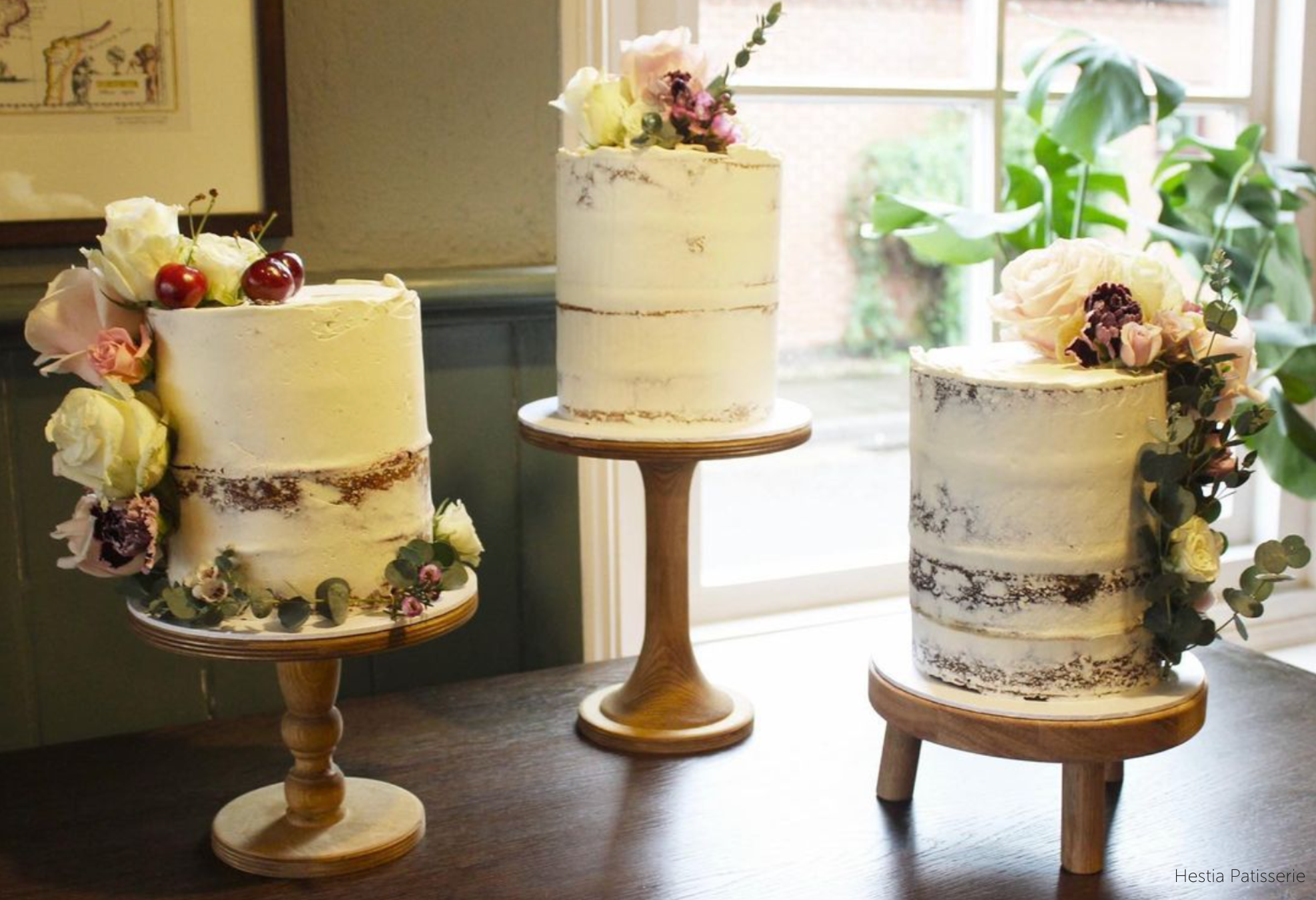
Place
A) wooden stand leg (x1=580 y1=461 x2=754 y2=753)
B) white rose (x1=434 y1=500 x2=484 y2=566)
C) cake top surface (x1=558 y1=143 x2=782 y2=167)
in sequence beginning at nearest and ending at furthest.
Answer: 1. white rose (x1=434 y1=500 x2=484 y2=566)
2. cake top surface (x1=558 y1=143 x2=782 y2=167)
3. wooden stand leg (x1=580 y1=461 x2=754 y2=753)

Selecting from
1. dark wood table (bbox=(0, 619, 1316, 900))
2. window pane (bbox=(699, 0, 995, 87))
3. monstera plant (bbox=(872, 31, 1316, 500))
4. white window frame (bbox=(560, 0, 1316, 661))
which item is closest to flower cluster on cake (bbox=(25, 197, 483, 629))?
dark wood table (bbox=(0, 619, 1316, 900))

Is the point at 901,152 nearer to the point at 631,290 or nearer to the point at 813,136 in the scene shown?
the point at 813,136

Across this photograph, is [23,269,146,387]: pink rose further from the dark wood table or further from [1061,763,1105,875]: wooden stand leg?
[1061,763,1105,875]: wooden stand leg

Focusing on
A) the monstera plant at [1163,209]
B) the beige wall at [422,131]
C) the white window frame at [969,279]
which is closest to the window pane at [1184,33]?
the white window frame at [969,279]

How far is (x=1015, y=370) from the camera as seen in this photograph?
106 centimetres

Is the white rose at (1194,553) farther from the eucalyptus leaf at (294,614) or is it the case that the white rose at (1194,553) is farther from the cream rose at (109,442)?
the cream rose at (109,442)

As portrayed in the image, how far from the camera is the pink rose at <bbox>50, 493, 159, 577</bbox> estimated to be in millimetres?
1033

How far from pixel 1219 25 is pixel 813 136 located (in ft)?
2.05

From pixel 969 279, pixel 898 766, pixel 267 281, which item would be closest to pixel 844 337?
pixel 969 279

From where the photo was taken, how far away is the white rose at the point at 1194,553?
104 cm

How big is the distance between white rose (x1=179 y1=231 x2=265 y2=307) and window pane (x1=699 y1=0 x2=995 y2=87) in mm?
804

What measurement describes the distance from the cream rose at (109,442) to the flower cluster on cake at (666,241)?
0.39 meters

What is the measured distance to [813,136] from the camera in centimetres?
185

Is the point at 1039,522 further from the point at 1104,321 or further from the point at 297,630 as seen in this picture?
the point at 297,630
